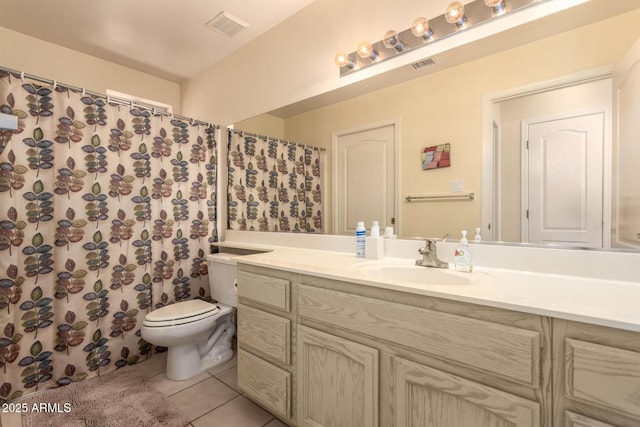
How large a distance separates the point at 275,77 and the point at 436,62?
47.0 inches

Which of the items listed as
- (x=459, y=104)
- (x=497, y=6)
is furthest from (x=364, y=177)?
(x=497, y=6)

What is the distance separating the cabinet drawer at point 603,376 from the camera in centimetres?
62

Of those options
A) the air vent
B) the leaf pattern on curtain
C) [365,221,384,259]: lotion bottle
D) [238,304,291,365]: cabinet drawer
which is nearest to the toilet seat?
[238,304,291,365]: cabinet drawer

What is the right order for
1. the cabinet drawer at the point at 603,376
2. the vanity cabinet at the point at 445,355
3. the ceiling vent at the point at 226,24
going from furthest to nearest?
the ceiling vent at the point at 226,24 < the vanity cabinet at the point at 445,355 < the cabinet drawer at the point at 603,376

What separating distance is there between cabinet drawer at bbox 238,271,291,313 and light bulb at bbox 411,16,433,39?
4.36 feet

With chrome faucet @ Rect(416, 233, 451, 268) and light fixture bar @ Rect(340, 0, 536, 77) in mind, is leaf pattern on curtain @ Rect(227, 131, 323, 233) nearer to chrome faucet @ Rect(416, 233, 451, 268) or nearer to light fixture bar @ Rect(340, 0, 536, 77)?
light fixture bar @ Rect(340, 0, 536, 77)

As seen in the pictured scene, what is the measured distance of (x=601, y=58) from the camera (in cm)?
100

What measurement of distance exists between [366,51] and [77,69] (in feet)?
8.22

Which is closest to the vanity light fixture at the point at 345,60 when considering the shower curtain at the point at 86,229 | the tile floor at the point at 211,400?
the shower curtain at the point at 86,229

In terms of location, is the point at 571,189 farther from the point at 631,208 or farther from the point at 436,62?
the point at 436,62

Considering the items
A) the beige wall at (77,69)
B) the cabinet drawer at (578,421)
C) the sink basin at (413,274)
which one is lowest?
the cabinet drawer at (578,421)

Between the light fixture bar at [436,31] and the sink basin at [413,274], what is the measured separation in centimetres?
108

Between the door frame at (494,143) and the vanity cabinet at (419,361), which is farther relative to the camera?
the door frame at (494,143)

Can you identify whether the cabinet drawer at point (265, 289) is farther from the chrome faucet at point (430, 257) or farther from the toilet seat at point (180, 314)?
the chrome faucet at point (430, 257)
